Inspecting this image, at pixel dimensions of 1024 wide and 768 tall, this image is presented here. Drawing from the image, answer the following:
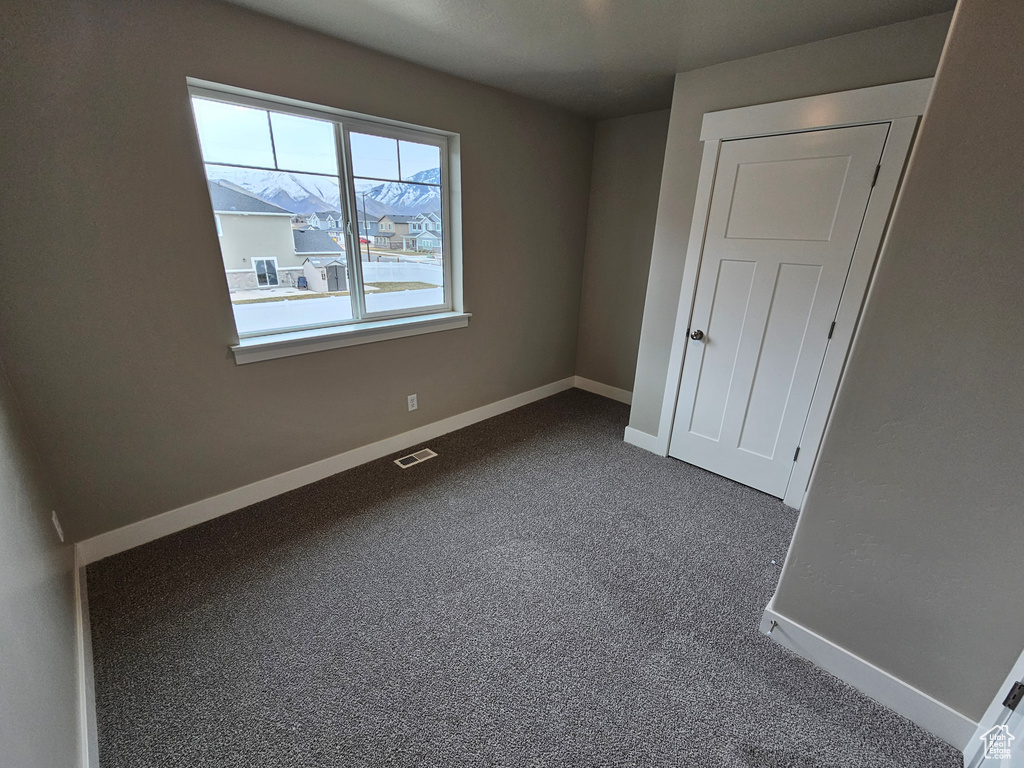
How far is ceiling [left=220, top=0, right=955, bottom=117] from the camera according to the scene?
1727mm

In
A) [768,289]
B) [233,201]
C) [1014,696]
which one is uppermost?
[233,201]

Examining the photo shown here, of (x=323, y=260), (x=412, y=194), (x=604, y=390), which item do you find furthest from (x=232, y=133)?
(x=604, y=390)

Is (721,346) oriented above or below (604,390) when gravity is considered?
above

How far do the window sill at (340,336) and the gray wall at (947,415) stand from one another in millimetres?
2280

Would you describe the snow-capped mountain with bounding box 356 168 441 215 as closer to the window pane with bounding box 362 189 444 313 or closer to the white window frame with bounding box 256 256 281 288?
the window pane with bounding box 362 189 444 313

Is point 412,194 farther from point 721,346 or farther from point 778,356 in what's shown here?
point 778,356

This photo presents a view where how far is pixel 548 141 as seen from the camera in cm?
325


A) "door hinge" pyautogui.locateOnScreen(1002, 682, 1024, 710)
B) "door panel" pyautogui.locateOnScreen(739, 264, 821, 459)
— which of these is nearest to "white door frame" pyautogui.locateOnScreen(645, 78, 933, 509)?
"door panel" pyautogui.locateOnScreen(739, 264, 821, 459)

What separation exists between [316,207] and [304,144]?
31 centimetres

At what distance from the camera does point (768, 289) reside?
2.36 m

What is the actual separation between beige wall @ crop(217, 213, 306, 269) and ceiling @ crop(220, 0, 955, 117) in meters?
0.88

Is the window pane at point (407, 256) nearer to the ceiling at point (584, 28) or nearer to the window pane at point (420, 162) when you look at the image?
the window pane at point (420, 162)

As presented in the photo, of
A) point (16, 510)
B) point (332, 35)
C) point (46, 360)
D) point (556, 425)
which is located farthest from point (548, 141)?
point (16, 510)

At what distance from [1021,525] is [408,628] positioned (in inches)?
75.8
